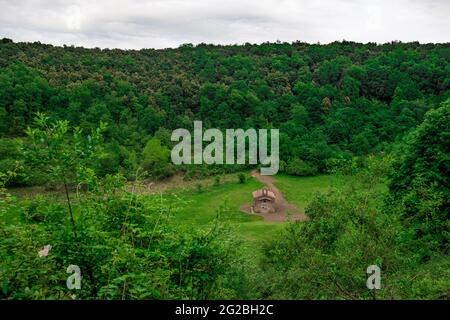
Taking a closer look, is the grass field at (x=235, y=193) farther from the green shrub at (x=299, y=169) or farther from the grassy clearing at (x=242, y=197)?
the green shrub at (x=299, y=169)

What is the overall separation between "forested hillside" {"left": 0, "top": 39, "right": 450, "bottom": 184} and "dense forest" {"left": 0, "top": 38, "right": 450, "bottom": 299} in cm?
24

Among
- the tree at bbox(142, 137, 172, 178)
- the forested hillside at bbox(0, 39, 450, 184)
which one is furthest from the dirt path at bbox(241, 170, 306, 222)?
the tree at bbox(142, 137, 172, 178)

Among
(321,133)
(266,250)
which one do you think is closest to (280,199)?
(321,133)

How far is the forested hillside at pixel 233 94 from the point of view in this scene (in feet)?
189

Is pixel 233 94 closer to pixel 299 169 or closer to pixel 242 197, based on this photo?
pixel 299 169

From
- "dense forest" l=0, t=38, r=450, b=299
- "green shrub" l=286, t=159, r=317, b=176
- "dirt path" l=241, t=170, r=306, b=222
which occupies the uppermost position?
"dense forest" l=0, t=38, r=450, b=299

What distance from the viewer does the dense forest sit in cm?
616

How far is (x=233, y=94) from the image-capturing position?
68.9 meters

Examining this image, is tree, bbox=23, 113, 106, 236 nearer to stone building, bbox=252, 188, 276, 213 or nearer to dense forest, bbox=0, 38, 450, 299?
dense forest, bbox=0, 38, 450, 299

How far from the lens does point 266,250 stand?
21172 mm

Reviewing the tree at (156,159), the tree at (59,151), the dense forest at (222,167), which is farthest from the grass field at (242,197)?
the tree at (59,151)

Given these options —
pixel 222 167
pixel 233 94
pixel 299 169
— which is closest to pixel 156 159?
pixel 222 167
